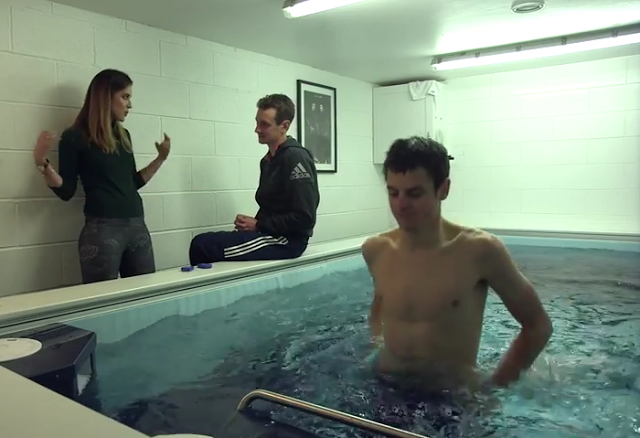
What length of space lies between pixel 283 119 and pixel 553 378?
7.00 feet

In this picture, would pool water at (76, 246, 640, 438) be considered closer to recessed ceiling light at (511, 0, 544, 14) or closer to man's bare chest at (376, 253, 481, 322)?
man's bare chest at (376, 253, 481, 322)

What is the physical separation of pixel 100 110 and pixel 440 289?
209 centimetres

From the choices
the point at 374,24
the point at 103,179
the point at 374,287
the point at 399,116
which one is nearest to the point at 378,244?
the point at 374,287

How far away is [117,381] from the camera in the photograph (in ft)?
6.09

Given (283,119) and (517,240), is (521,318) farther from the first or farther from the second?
(517,240)

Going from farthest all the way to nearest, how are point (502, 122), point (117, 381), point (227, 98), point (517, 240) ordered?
point (502, 122)
point (517, 240)
point (227, 98)
point (117, 381)

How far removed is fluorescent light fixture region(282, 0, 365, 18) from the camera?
9.64 ft

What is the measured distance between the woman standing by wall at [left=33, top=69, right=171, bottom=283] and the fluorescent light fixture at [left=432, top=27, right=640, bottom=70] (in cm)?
268

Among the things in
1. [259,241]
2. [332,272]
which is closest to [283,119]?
[259,241]

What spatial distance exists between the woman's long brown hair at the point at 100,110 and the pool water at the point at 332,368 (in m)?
1.07

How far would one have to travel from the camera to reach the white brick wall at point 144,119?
2844mm

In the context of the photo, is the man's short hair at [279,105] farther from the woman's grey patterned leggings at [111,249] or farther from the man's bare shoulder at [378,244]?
the man's bare shoulder at [378,244]

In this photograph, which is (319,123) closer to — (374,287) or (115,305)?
(115,305)

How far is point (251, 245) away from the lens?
3.25 m
